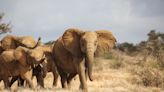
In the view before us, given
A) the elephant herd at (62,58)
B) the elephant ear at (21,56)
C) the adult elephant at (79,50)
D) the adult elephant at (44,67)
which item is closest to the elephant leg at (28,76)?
the elephant herd at (62,58)

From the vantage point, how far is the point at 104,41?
17078 millimetres

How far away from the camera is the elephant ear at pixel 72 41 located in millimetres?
16453

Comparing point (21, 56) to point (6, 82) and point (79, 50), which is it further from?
point (79, 50)

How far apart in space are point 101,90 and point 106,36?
6.54 feet

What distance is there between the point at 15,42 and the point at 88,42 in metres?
4.92

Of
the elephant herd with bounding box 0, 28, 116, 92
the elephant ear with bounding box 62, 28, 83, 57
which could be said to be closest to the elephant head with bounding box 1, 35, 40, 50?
the elephant herd with bounding box 0, 28, 116, 92

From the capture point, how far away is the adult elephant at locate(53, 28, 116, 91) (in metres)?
15.4

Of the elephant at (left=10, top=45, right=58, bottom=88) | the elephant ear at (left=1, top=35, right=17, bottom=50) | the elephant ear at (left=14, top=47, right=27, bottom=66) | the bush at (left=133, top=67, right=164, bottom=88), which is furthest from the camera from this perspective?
the bush at (left=133, top=67, right=164, bottom=88)

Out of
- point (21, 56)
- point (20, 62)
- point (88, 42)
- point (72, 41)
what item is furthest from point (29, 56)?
point (88, 42)

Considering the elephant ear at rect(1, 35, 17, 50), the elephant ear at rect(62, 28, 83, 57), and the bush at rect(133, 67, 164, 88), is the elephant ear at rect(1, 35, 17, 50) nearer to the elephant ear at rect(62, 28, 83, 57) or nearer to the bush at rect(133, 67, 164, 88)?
the elephant ear at rect(62, 28, 83, 57)

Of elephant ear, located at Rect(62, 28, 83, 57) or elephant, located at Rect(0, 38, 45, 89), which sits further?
elephant ear, located at Rect(62, 28, 83, 57)

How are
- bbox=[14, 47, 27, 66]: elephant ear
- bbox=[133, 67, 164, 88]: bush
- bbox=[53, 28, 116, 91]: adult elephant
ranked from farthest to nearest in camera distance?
1. bbox=[133, 67, 164, 88]: bush
2. bbox=[14, 47, 27, 66]: elephant ear
3. bbox=[53, 28, 116, 91]: adult elephant

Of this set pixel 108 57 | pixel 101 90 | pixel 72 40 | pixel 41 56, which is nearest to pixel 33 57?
pixel 41 56

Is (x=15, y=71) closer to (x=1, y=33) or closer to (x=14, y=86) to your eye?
(x=14, y=86)
